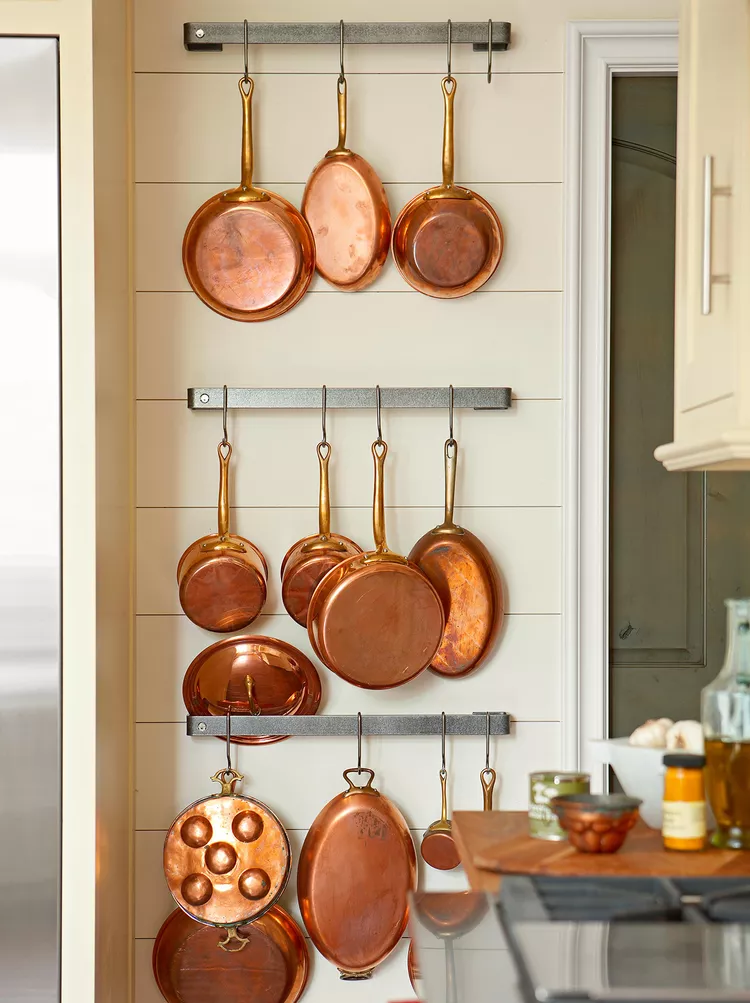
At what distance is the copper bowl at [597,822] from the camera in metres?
1.16

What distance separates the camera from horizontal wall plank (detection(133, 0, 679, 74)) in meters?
1.84

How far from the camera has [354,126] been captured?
6.05 feet

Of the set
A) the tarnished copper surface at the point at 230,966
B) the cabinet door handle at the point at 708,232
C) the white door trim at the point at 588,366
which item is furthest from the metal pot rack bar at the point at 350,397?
→ the tarnished copper surface at the point at 230,966

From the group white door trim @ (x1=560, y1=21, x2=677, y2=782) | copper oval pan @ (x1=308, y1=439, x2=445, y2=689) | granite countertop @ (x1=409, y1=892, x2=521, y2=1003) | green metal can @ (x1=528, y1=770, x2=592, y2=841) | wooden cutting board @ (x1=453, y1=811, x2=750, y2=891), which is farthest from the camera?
white door trim @ (x1=560, y1=21, x2=677, y2=782)

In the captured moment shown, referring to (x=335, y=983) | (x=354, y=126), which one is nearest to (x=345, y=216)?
(x=354, y=126)

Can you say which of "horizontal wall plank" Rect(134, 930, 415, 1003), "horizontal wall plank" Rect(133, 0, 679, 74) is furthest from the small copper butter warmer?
A: "horizontal wall plank" Rect(133, 0, 679, 74)

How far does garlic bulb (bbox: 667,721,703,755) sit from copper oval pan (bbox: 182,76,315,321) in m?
0.98

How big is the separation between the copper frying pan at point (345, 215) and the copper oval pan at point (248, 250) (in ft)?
0.09

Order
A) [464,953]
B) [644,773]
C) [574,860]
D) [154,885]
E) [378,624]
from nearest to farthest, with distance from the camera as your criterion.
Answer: [464,953]
[574,860]
[644,773]
[378,624]
[154,885]

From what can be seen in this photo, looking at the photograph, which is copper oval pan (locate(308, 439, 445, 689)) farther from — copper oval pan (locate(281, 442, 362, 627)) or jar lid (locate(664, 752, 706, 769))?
jar lid (locate(664, 752, 706, 769))

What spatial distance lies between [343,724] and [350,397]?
0.56 metres

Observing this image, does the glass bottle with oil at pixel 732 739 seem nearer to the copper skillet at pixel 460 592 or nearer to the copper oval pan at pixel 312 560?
the copper skillet at pixel 460 592

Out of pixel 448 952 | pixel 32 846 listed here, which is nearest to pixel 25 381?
pixel 32 846

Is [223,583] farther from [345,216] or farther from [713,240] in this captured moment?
[713,240]
